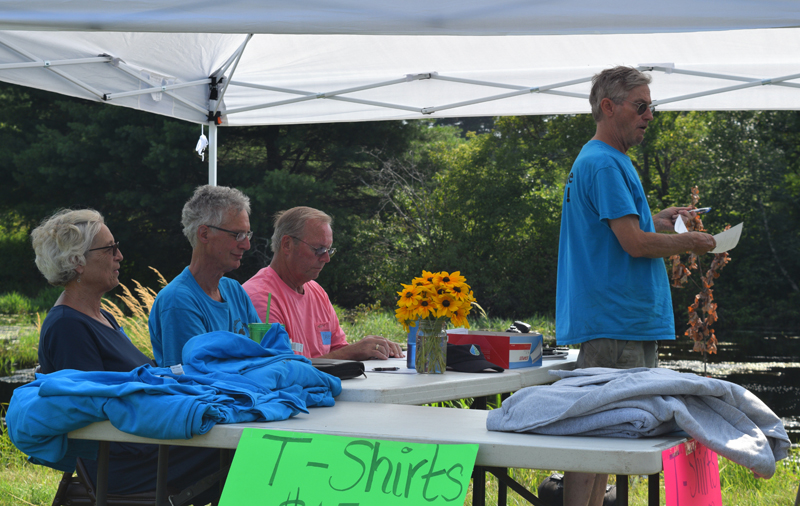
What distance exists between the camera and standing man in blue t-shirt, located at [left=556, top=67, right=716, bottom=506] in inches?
77.2

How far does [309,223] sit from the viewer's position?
8.42ft

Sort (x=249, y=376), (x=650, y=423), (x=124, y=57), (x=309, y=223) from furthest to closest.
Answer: (x=124, y=57), (x=309, y=223), (x=249, y=376), (x=650, y=423)

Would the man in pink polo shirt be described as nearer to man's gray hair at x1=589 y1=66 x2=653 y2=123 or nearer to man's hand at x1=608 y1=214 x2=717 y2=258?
man's hand at x1=608 y1=214 x2=717 y2=258

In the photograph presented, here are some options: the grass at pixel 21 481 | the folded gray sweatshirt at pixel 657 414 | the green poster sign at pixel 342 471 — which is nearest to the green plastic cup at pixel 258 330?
the green poster sign at pixel 342 471

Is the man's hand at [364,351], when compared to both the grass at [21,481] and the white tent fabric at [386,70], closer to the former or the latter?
the white tent fabric at [386,70]

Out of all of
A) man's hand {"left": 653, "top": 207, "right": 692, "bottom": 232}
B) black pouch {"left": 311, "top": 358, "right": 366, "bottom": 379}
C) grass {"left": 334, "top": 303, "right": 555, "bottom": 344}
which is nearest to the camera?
black pouch {"left": 311, "top": 358, "right": 366, "bottom": 379}

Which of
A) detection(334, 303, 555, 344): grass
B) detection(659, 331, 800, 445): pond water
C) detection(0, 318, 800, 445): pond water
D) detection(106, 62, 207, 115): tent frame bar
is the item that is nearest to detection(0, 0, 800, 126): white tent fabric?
detection(106, 62, 207, 115): tent frame bar

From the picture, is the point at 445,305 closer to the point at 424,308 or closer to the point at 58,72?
the point at 424,308

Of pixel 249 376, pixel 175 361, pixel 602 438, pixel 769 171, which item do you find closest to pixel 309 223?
pixel 175 361

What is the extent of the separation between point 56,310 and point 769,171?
17950 mm

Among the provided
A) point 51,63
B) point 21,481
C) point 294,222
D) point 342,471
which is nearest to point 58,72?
point 51,63

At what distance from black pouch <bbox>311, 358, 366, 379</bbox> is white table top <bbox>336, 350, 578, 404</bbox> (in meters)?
0.02

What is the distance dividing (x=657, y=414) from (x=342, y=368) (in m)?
0.84

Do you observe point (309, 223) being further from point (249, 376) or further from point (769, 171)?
point (769, 171)
